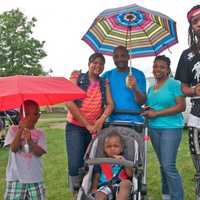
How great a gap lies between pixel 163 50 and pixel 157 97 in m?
0.85

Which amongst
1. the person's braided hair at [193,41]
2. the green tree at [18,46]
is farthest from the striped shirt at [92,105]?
the green tree at [18,46]

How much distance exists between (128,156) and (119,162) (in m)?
0.49

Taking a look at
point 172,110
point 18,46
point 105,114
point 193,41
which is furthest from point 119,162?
point 18,46

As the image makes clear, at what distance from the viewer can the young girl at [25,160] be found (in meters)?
4.61

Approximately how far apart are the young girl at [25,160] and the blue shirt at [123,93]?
1066 millimetres

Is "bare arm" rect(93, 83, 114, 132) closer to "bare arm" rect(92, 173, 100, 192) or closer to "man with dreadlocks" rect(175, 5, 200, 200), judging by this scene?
"bare arm" rect(92, 173, 100, 192)

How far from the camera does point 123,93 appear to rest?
17.6ft

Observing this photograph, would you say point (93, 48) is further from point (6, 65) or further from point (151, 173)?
point (6, 65)

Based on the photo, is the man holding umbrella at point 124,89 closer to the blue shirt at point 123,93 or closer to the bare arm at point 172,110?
the blue shirt at point 123,93

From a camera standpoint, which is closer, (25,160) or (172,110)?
(25,160)

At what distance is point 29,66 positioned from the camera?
46.2m

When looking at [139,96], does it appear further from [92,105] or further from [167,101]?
[92,105]

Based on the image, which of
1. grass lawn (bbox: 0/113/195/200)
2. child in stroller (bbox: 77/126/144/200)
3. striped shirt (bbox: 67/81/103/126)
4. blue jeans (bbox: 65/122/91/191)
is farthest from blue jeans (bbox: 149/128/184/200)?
grass lawn (bbox: 0/113/195/200)

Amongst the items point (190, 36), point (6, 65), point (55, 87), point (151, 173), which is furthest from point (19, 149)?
point (6, 65)
